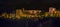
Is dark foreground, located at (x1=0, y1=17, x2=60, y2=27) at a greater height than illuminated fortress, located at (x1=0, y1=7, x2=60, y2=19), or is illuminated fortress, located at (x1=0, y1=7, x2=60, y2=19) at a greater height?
illuminated fortress, located at (x1=0, y1=7, x2=60, y2=19)

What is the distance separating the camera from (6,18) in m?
1.05

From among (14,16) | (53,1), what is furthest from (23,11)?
(53,1)

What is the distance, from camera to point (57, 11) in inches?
41.3

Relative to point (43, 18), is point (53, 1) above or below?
above

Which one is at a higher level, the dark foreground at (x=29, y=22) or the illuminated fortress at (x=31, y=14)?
the illuminated fortress at (x=31, y=14)

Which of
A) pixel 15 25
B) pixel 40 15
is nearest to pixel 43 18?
pixel 40 15

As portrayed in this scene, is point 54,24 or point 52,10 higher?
point 52,10

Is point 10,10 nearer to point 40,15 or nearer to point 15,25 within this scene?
point 15,25

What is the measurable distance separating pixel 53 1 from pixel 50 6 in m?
0.06

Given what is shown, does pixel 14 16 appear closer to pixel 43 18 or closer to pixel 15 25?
pixel 15 25

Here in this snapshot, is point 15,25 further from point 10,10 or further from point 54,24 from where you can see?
point 54,24

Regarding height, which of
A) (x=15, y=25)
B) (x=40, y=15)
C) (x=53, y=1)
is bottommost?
(x=15, y=25)

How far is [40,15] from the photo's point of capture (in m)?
1.06

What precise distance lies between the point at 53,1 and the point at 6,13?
507 millimetres
